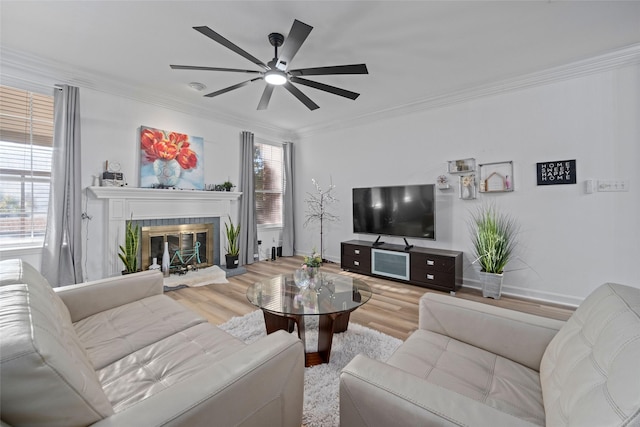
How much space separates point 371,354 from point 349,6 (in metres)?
2.72

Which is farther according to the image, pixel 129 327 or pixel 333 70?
pixel 333 70

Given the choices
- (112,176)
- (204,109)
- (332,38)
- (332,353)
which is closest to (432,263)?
(332,353)

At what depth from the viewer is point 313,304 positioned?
2014mm

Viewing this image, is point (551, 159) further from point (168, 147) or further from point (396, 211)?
point (168, 147)

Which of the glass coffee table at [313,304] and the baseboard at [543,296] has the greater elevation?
the glass coffee table at [313,304]

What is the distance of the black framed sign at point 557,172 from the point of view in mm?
3070

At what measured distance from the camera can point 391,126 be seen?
4477 mm

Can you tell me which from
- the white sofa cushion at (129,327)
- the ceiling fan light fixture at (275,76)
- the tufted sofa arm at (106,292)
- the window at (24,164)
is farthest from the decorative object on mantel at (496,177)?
the window at (24,164)

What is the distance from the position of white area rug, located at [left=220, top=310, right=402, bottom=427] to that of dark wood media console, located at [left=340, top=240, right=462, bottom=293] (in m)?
1.58

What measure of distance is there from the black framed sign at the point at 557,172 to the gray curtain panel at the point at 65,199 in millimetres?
5488

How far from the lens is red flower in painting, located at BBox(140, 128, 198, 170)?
3861 mm

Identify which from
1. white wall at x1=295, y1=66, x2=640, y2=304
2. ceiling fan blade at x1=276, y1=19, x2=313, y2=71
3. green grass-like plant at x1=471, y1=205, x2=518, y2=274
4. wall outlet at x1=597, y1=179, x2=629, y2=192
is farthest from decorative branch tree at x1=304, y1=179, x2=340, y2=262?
wall outlet at x1=597, y1=179, x2=629, y2=192

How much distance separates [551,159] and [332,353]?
3297mm

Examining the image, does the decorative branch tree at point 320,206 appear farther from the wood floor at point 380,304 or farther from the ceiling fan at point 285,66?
the ceiling fan at point 285,66
